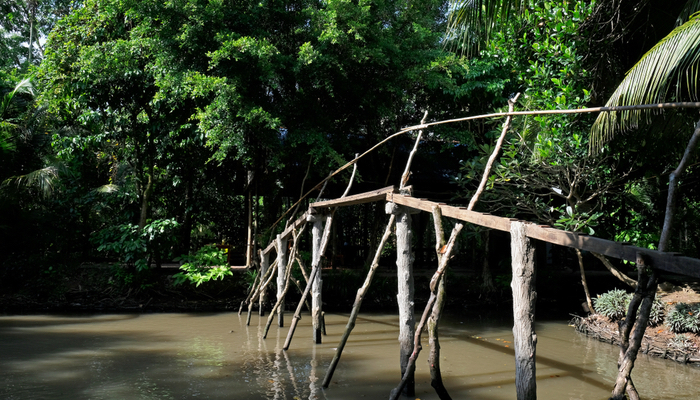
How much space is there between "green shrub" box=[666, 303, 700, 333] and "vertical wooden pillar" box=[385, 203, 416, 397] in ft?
16.3

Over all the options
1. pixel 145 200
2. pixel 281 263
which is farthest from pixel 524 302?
pixel 145 200

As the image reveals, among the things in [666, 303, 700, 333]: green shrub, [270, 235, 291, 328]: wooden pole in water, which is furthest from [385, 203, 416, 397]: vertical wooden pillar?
[666, 303, 700, 333]: green shrub

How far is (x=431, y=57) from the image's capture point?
11.9 meters

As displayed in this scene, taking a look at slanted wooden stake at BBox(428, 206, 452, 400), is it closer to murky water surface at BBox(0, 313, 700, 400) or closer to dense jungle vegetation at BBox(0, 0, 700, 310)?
murky water surface at BBox(0, 313, 700, 400)

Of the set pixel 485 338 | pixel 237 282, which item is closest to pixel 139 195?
pixel 237 282

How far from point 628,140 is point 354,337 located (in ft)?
18.8

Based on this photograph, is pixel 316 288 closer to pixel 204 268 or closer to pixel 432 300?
pixel 432 300

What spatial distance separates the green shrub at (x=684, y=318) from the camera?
27.0 feet

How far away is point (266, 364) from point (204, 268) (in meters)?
5.46

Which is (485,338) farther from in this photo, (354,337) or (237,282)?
(237,282)

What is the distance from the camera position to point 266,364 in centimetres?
765

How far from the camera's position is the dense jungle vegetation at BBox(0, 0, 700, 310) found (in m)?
8.70

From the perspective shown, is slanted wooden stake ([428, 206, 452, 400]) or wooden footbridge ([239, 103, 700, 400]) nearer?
wooden footbridge ([239, 103, 700, 400])

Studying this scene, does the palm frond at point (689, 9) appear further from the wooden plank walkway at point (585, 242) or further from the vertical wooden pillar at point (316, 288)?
the vertical wooden pillar at point (316, 288)
